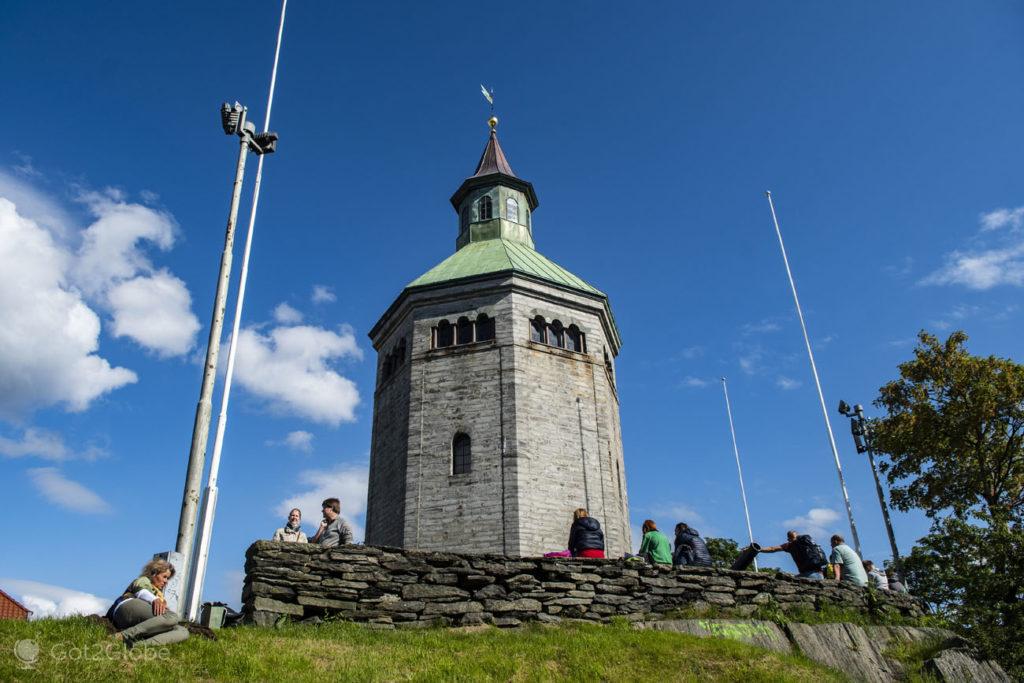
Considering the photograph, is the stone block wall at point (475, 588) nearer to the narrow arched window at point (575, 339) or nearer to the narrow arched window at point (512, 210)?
the narrow arched window at point (575, 339)

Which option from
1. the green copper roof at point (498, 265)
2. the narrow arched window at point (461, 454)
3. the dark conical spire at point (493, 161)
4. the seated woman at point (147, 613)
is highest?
the dark conical spire at point (493, 161)

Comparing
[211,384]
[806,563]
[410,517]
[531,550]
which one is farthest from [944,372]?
[211,384]

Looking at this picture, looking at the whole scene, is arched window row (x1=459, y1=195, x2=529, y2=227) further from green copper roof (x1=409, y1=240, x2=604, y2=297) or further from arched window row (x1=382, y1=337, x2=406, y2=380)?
arched window row (x1=382, y1=337, x2=406, y2=380)

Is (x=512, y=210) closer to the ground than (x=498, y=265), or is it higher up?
higher up

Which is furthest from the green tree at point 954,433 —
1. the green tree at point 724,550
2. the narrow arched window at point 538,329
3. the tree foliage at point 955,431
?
the green tree at point 724,550

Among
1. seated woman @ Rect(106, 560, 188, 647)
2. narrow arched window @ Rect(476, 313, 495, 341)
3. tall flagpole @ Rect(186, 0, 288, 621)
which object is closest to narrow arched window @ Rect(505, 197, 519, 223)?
narrow arched window @ Rect(476, 313, 495, 341)

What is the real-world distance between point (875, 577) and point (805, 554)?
2252mm

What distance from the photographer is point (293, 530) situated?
13.5 meters

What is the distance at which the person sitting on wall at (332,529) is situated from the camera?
42.7 feet

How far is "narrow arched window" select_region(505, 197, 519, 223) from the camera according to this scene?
32406mm

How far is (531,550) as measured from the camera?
2120 cm

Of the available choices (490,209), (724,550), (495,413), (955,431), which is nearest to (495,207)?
(490,209)

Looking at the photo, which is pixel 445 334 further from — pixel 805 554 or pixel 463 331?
pixel 805 554

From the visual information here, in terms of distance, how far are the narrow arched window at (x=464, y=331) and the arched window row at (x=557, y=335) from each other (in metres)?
2.11
